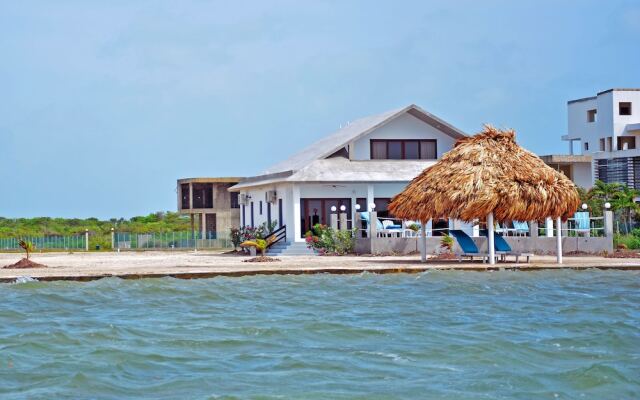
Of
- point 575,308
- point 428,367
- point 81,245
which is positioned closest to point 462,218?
point 575,308

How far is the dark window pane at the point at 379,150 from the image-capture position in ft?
129

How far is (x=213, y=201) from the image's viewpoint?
6091cm

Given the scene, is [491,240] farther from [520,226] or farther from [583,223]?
[583,223]

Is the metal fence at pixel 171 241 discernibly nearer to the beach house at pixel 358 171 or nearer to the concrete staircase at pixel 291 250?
the beach house at pixel 358 171

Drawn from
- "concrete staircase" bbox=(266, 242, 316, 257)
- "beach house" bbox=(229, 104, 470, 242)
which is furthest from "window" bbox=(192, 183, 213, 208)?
"concrete staircase" bbox=(266, 242, 316, 257)

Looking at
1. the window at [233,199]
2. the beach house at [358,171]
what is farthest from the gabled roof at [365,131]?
the window at [233,199]

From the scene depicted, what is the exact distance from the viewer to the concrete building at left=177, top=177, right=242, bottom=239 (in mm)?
60312

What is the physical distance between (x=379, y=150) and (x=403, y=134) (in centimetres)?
102

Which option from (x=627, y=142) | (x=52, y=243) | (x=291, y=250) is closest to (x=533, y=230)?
(x=291, y=250)

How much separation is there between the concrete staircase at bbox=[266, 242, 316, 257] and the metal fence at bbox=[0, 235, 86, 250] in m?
12.7

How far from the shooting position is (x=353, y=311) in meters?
19.6

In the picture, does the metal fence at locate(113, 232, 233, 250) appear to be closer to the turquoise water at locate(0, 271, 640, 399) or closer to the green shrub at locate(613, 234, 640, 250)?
the green shrub at locate(613, 234, 640, 250)

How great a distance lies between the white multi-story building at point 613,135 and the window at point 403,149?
85.1ft

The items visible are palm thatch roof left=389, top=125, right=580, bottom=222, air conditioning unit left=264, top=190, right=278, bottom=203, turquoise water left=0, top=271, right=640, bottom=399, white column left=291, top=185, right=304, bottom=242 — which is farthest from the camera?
air conditioning unit left=264, top=190, right=278, bottom=203
